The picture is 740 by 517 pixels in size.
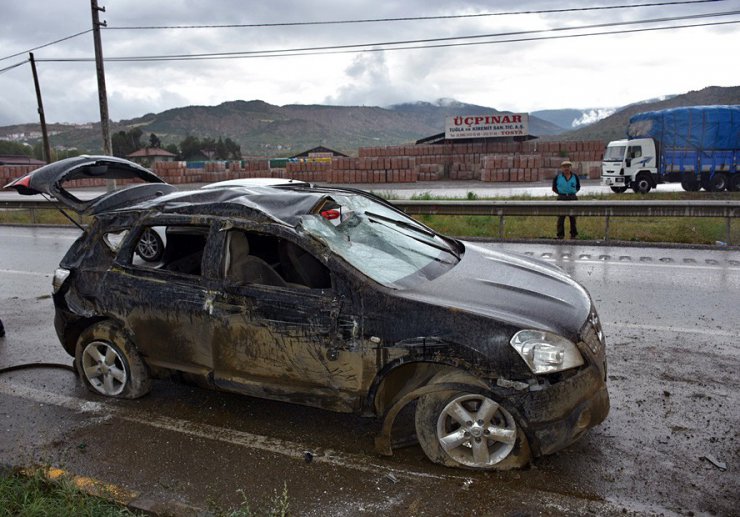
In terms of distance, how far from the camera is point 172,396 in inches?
200

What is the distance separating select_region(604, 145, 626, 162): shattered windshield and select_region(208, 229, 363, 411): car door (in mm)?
28176

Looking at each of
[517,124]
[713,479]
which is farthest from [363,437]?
[517,124]

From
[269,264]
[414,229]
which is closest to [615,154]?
[414,229]

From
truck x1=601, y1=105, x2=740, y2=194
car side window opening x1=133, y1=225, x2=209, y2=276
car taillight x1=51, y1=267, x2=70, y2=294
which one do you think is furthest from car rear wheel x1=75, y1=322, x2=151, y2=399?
truck x1=601, y1=105, x2=740, y2=194

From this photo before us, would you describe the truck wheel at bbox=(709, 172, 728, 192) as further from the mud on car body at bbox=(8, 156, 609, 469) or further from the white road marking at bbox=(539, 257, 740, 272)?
the mud on car body at bbox=(8, 156, 609, 469)

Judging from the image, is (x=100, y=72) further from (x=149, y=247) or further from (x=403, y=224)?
(x=403, y=224)

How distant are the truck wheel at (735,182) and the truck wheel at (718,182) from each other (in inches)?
9.6

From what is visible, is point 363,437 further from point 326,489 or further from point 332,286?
point 332,286

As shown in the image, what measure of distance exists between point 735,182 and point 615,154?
551 cm

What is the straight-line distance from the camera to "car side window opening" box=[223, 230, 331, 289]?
429 cm

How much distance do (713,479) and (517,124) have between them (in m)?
49.3

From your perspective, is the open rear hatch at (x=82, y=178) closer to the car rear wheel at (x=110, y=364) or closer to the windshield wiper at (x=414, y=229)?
the car rear wheel at (x=110, y=364)

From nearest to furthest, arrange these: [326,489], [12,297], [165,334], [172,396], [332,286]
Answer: [326,489] → [332,286] → [165,334] → [172,396] → [12,297]

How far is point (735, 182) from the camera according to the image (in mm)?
28938
